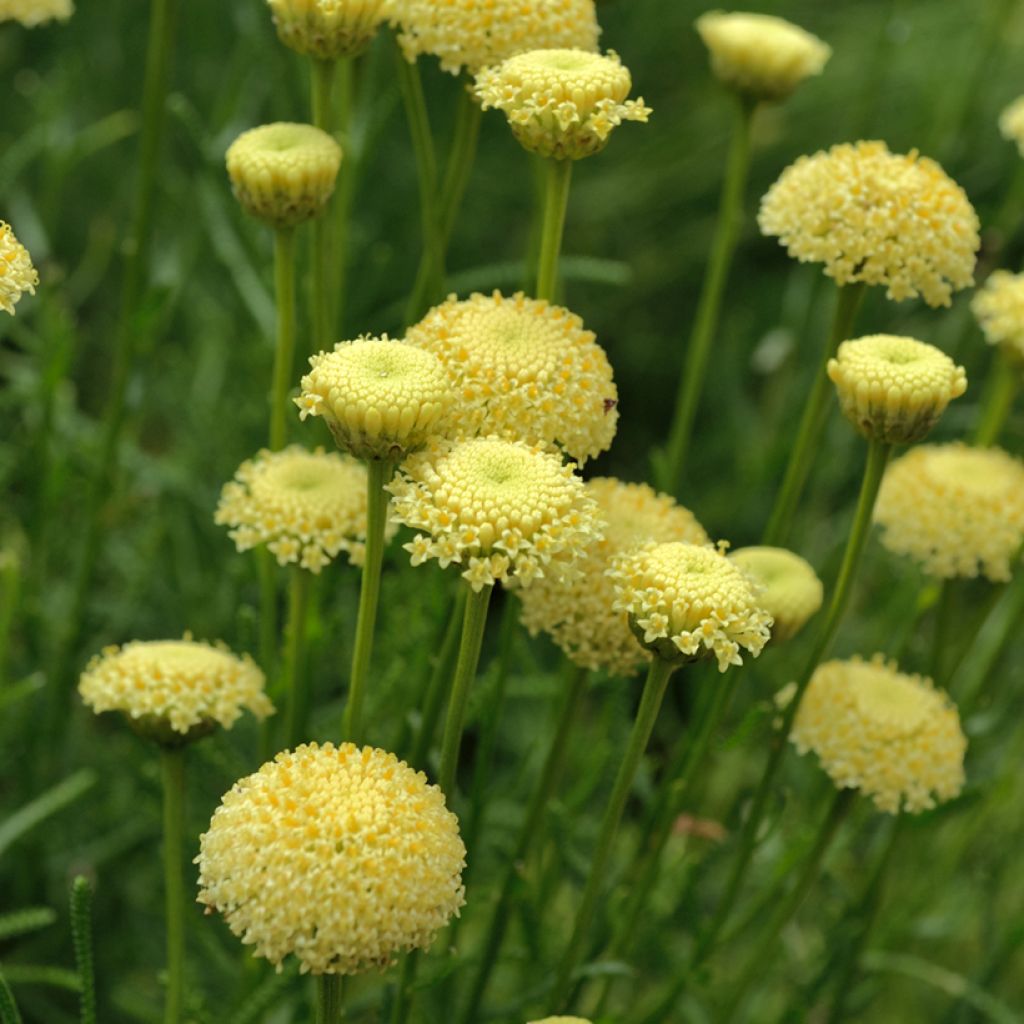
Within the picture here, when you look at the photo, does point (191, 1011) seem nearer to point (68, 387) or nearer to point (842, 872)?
point (68, 387)

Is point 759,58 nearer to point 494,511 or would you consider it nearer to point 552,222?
point 552,222

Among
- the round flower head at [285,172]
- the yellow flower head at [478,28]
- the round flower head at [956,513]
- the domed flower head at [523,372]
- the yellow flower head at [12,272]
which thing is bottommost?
the round flower head at [956,513]

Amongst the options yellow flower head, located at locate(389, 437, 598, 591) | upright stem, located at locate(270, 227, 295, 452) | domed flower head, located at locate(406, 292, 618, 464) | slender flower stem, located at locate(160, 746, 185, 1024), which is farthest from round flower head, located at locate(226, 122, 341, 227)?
slender flower stem, located at locate(160, 746, 185, 1024)

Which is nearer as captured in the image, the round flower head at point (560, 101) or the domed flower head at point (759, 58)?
the round flower head at point (560, 101)

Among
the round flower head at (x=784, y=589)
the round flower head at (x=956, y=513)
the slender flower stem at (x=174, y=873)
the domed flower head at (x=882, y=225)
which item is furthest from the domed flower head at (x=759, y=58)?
the slender flower stem at (x=174, y=873)

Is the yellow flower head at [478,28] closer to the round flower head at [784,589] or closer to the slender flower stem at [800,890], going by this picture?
the round flower head at [784,589]

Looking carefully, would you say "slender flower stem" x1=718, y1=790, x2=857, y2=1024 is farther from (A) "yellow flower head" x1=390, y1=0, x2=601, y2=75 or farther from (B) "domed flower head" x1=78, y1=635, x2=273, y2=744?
(A) "yellow flower head" x1=390, y1=0, x2=601, y2=75
